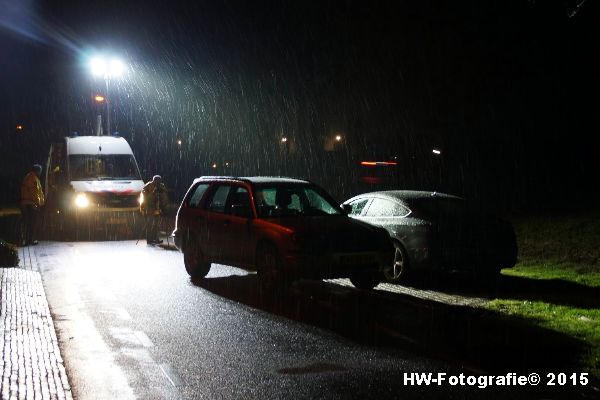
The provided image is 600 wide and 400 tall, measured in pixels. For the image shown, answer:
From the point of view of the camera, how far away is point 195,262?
12406 millimetres

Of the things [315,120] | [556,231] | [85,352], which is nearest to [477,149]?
[556,231]

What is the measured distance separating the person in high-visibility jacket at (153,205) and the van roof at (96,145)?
3.53m

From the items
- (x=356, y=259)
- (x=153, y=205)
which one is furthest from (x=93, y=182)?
(x=356, y=259)

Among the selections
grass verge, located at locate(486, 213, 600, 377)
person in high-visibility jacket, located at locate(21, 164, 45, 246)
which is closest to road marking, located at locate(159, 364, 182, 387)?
grass verge, located at locate(486, 213, 600, 377)

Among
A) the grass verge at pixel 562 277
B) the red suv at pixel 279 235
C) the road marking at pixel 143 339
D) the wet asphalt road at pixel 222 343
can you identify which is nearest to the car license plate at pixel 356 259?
the red suv at pixel 279 235

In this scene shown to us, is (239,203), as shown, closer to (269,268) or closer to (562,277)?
(269,268)

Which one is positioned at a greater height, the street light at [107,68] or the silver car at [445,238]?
the street light at [107,68]

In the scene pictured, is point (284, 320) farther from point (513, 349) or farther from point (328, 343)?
point (513, 349)

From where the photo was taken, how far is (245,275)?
12.9 meters

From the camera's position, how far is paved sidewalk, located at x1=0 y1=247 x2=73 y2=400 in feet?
18.5

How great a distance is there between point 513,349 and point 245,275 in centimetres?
641

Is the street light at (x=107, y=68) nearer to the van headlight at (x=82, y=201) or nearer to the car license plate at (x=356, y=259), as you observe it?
the van headlight at (x=82, y=201)

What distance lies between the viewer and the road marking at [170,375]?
20.0ft

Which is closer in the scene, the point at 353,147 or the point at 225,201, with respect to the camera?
the point at 225,201
